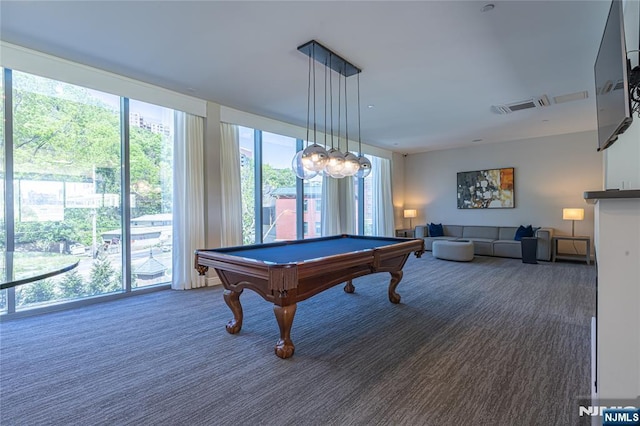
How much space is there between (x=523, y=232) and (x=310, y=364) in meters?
6.55

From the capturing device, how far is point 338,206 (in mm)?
7027

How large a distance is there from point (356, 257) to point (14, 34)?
394 centimetres

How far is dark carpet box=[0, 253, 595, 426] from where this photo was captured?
1.82 metres

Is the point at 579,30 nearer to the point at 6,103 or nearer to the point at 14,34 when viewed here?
the point at 14,34

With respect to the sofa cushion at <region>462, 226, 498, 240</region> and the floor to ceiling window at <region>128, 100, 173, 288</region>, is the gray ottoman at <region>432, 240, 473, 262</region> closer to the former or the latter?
the sofa cushion at <region>462, 226, 498, 240</region>

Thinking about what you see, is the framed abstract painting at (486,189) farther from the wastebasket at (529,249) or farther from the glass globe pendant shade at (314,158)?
the glass globe pendant shade at (314,158)

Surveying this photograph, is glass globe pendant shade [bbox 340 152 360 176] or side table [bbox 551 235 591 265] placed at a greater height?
glass globe pendant shade [bbox 340 152 360 176]

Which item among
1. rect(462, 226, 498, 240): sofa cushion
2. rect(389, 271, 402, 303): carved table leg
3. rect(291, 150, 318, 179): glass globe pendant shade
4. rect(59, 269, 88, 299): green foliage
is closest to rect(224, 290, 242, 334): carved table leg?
rect(291, 150, 318, 179): glass globe pendant shade

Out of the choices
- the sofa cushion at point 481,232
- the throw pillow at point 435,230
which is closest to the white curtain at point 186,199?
the throw pillow at point 435,230

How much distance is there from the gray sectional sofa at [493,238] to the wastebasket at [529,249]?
10.8 inches

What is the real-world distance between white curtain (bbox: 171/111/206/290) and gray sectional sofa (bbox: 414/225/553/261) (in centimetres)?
567

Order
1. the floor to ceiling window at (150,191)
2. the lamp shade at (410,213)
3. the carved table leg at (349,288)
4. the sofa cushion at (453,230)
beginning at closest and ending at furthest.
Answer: the floor to ceiling window at (150,191) → the carved table leg at (349,288) → the sofa cushion at (453,230) → the lamp shade at (410,213)

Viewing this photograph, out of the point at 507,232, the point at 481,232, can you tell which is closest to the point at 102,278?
the point at 481,232

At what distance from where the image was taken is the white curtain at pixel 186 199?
14.6 feet
